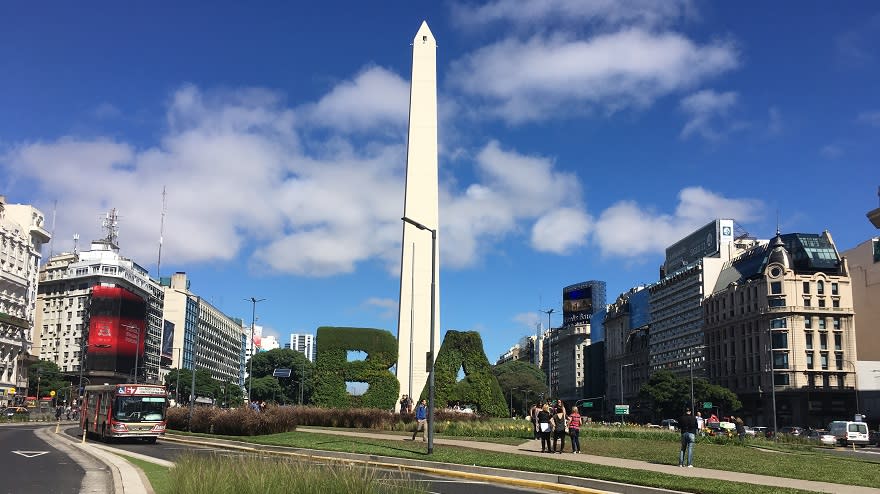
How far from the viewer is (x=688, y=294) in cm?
13425

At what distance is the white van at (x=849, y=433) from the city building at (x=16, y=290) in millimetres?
82484

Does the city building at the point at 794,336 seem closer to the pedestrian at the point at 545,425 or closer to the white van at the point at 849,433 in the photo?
the white van at the point at 849,433

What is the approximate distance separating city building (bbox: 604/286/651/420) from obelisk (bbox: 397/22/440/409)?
9980cm

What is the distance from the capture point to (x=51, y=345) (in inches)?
5522

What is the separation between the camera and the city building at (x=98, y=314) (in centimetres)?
13100

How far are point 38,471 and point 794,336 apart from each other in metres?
103

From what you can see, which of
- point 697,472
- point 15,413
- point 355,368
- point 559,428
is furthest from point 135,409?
point 15,413

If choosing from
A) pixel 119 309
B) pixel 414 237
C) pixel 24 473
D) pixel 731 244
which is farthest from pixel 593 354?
pixel 24 473

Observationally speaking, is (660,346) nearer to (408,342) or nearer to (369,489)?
(408,342)

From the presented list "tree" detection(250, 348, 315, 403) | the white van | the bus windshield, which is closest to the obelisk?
Result: the bus windshield

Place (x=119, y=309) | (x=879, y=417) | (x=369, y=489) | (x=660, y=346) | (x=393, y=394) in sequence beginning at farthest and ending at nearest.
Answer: (x=660, y=346) → (x=119, y=309) → (x=879, y=417) → (x=393, y=394) → (x=369, y=489)

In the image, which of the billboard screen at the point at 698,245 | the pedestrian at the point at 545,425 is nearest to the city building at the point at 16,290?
the pedestrian at the point at 545,425

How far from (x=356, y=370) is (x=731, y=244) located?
98242 mm

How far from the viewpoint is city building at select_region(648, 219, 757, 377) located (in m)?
130
